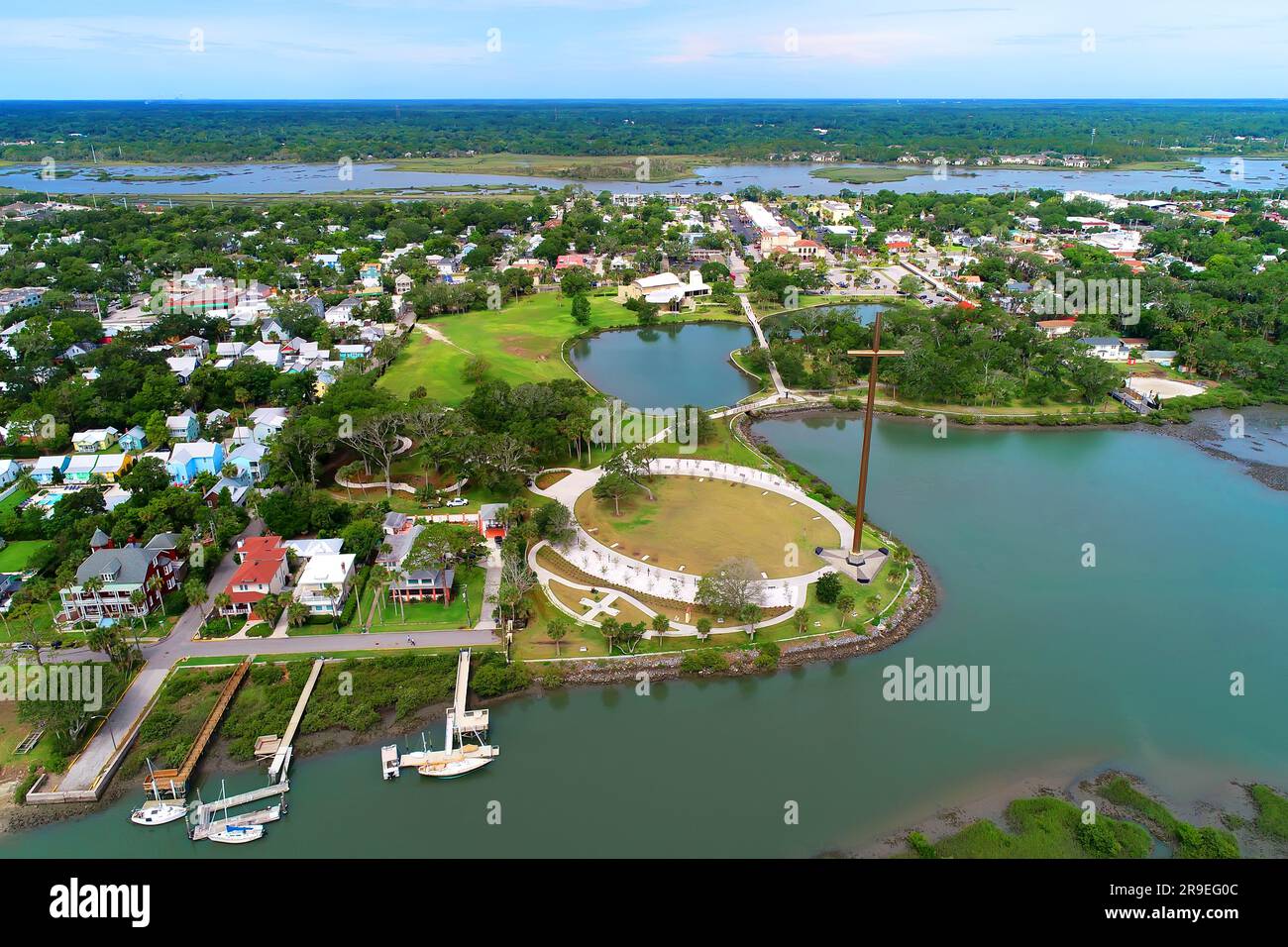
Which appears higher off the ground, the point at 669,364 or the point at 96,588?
the point at 669,364

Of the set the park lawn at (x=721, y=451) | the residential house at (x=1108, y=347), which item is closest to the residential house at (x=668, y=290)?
the park lawn at (x=721, y=451)

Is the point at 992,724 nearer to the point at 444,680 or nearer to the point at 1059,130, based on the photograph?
the point at 444,680

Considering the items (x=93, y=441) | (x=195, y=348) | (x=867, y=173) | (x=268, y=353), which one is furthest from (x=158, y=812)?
(x=867, y=173)

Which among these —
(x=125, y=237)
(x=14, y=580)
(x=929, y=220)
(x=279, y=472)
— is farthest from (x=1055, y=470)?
(x=125, y=237)

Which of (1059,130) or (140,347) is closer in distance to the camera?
(140,347)

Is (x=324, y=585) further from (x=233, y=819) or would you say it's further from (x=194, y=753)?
(x=233, y=819)

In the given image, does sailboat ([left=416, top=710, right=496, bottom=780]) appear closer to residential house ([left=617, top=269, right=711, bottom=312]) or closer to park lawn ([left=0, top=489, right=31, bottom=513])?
park lawn ([left=0, top=489, right=31, bottom=513])
